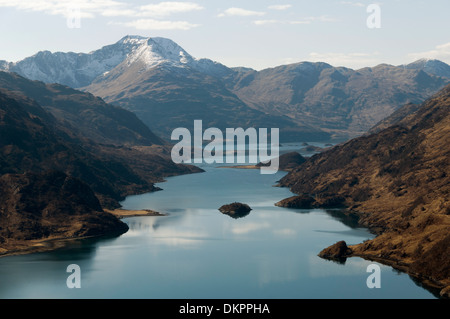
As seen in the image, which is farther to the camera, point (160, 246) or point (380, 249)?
point (160, 246)

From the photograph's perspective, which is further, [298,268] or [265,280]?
[298,268]

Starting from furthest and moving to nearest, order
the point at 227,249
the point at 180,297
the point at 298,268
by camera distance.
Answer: the point at 227,249 → the point at 298,268 → the point at 180,297
